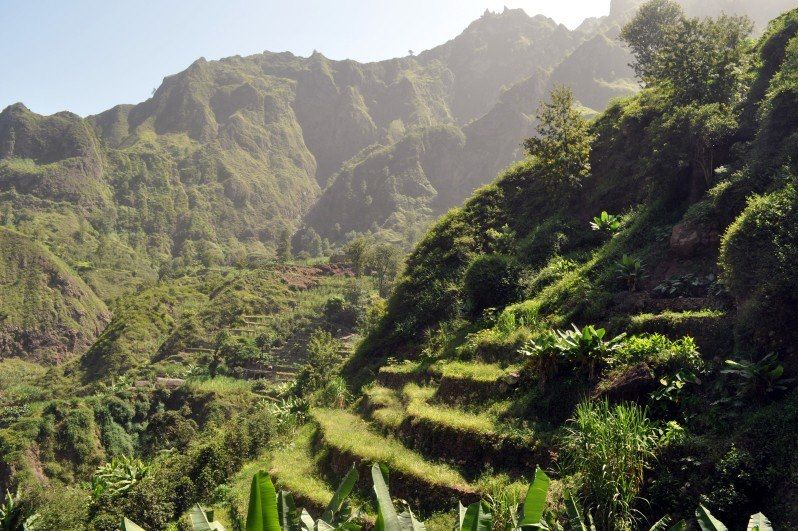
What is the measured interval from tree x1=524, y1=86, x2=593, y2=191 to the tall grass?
1561 cm

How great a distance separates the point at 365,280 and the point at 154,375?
28110 millimetres

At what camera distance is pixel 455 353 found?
51.3ft

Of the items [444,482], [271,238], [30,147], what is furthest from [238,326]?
[30,147]

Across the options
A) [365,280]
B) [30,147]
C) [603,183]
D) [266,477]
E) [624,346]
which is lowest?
[365,280]

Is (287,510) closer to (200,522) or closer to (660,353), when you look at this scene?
(200,522)

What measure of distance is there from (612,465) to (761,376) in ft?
9.21

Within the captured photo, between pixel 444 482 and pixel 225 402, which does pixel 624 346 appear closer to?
pixel 444 482

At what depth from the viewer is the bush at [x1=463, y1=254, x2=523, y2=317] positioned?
55.9 ft

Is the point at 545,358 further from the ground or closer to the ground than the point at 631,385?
further from the ground

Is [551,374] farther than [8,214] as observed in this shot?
No

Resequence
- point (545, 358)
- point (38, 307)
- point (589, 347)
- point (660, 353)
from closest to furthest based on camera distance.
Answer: point (660, 353) < point (589, 347) < point (545, 358) < point (38, 307)

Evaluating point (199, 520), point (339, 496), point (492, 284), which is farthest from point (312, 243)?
point (199, 520)

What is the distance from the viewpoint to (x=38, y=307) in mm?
90375

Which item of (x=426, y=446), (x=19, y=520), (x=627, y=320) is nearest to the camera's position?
(x=426, y=446)
